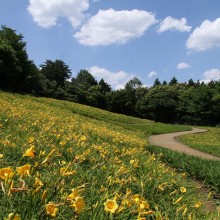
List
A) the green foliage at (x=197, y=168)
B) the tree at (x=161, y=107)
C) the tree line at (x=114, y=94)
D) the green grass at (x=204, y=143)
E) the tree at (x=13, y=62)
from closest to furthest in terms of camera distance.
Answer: the green foliage at (x=197, y=168), the green grass at (x=204, y=143), the tree at (x=13, y=62), the tree line at (x=114, y=94), the tree at (x=161, y=107)

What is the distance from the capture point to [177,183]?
19.6ft

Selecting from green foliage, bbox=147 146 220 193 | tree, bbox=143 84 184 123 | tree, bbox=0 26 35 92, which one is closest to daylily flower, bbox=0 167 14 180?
green foliage, bbox=147 146 220 193

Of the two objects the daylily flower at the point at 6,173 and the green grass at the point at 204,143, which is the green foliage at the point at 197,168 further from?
the green grass at the point at 204,143

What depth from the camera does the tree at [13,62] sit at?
37.6 m

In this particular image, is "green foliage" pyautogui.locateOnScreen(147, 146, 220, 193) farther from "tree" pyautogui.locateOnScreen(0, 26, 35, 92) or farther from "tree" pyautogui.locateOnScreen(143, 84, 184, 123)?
"tree" pyautogui.locateOnScreen(143, 84, 184, 123)

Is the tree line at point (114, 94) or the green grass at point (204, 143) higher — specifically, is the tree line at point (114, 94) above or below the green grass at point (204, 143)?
above

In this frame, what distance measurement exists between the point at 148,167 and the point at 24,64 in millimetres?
37907

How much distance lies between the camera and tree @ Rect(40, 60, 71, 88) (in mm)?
71438

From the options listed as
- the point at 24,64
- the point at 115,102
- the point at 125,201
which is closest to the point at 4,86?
the point at 24,64

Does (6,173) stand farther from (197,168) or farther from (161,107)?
(161,107)

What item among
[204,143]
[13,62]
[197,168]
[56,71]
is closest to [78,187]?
[197,168]

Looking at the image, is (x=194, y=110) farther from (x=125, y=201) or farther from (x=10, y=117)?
(x=125, y=201)

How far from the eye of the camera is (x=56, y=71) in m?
72.8

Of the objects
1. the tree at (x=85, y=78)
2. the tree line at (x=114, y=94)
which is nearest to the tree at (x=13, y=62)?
the tree line at (x=114, y=94)
